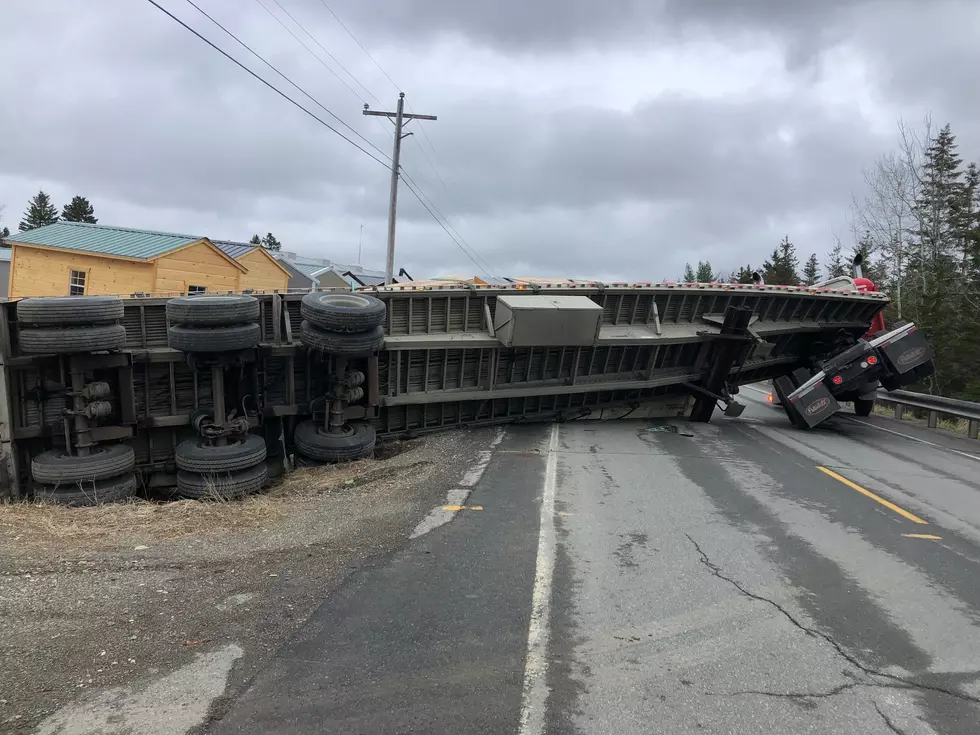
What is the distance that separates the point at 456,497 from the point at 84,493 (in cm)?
435

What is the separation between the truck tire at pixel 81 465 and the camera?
23.9ft

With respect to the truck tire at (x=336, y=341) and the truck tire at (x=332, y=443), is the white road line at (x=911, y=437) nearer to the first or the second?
the truck tire at (x=332, y=443)

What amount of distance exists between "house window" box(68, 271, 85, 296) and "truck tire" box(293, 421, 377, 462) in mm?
14803

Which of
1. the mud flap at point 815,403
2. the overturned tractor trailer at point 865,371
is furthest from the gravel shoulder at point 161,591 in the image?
the overturned tractor trailer at point 865,371

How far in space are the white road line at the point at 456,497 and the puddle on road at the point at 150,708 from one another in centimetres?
241

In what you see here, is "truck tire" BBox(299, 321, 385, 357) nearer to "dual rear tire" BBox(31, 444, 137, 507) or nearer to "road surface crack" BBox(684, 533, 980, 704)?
"dual rear tire" BBox(31, 444, 137, 507)

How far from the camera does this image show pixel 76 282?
20266mm

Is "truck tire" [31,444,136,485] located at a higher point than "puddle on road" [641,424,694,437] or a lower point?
higher

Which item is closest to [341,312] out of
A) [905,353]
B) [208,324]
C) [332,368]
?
[332,368]

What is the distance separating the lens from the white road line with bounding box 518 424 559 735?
3020 millimetres

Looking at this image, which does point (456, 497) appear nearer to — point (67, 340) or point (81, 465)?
point (81, 465)

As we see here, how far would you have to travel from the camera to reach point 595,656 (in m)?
3.62

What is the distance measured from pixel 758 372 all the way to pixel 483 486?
35.2 feet

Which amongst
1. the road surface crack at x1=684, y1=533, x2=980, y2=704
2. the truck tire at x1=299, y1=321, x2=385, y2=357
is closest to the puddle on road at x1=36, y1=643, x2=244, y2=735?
the road surface crack at x1=684, y1=533, x2=980, y2=704
